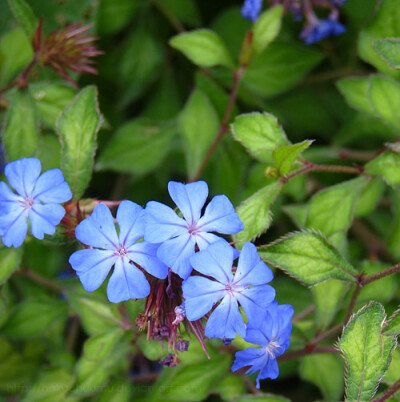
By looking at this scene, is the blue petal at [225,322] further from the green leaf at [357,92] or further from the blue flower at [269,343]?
the green leaf at [357,92]

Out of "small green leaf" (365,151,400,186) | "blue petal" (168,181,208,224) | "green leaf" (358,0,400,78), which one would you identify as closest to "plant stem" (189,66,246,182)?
"green leaf" (358,0,400,78)

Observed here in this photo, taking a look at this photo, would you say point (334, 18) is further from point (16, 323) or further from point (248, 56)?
point (16, 323)

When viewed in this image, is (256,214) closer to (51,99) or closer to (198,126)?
(198,126)

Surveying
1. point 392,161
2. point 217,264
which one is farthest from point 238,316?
point 392,161

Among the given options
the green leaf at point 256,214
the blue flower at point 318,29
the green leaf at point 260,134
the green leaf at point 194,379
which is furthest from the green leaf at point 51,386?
the blue flower at point 318,29

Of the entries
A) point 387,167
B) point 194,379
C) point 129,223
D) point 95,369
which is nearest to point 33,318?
point 95,369
